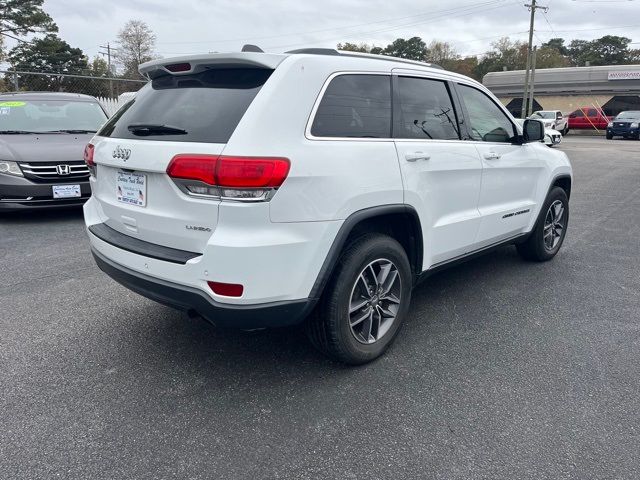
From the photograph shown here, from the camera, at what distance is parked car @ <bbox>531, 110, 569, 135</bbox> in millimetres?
29375

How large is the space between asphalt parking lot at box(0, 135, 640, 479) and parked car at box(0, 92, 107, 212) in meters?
2.32

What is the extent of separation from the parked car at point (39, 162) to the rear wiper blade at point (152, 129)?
13.5 ft

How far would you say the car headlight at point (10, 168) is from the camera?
6.39 m

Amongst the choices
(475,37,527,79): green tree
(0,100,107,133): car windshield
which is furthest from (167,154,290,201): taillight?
(475,37,527,79): green tree

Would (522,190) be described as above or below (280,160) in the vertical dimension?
below

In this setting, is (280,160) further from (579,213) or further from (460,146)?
(579,213)

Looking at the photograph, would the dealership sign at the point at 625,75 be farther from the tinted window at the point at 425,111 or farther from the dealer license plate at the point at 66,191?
the dealer license plate at the point at 66,191

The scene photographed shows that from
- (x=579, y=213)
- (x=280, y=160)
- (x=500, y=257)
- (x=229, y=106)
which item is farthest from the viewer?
(x=579, y=213)

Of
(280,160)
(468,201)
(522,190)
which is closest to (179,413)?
(280,160)

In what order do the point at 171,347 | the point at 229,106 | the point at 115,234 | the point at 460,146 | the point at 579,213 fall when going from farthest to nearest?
1. the point at 579,213
2. the point at 460,146
3. the point at 171,347
4. the point at 115,234
5. the point at 229,106

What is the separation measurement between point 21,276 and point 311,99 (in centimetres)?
349

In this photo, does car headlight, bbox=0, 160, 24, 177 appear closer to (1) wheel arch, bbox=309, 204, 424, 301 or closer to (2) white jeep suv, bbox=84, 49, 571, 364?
(2) white jeep suv, bbox=84, 49, 571, 364

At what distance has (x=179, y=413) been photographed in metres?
2.67

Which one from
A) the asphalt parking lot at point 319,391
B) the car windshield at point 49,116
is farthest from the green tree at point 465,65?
the asphalt parking lot at point 319,391
